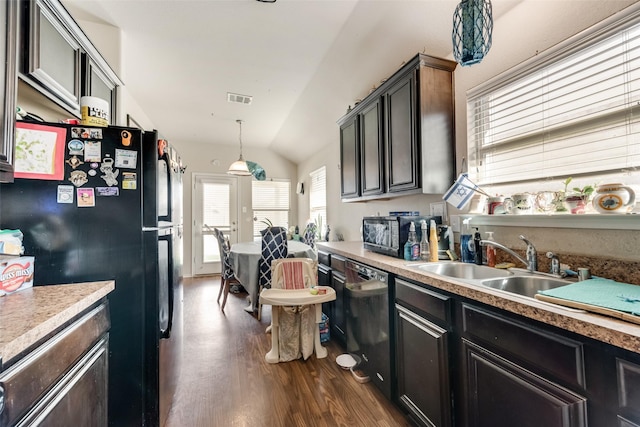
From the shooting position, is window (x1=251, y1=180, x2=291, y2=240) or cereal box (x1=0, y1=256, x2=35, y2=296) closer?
cereal box (x1=0, y1=256, x2=35, y2=296)

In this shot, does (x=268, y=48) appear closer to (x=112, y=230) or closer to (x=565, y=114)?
(x=112, y=230)

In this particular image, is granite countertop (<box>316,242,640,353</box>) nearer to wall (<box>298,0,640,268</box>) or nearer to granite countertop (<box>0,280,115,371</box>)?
wall (<box>298,0,640,268</box>)

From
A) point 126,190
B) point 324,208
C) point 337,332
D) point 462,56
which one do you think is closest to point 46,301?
point 126,190

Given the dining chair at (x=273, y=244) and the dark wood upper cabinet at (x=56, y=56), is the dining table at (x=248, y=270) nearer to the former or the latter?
the dining chair at (x=273, y=244)

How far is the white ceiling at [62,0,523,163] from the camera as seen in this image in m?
1.98

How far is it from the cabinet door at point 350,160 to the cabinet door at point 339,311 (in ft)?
2.89

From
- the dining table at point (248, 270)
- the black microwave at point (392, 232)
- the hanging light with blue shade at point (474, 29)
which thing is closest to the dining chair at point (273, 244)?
the dining table at point (248, 270)

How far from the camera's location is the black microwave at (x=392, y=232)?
74.1 inches

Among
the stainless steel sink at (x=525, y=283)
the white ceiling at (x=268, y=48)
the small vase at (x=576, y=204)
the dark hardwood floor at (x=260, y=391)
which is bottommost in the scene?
the dark hardwood floor at (x=260, y=391)

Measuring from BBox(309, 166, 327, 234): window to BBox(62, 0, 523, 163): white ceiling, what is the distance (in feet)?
3.03

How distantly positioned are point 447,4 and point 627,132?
1217 mm

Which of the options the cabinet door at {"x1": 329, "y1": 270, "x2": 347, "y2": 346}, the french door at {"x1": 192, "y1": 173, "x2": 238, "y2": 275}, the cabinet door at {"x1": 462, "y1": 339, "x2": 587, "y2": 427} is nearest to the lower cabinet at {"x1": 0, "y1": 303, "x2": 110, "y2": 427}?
the cabinet door at {"x1": 462, "y1": 339, "x2": 587, "y2": 427}

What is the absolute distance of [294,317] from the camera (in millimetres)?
2328

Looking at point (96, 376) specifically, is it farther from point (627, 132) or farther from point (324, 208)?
point (324, 208)
